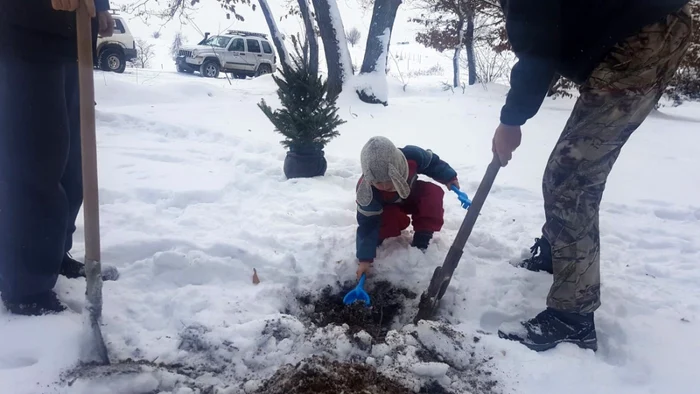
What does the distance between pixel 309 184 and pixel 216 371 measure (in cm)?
216

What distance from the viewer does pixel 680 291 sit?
8.11ft

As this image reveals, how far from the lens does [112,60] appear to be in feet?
45.4

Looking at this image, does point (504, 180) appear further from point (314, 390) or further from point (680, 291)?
point (314, 390)

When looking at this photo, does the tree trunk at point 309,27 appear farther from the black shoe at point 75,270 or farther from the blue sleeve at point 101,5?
the black shoe at point 75,270

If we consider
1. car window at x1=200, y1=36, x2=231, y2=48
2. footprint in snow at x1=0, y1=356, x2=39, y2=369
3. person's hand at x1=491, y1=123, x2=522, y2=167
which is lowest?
footprint in snow at x1=0, y1=356, x2=39, y2=369

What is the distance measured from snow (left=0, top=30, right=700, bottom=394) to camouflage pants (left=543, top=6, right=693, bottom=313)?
0.31 meters

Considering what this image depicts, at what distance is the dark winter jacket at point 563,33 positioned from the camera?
168 centimetres

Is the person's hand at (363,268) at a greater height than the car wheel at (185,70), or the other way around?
the person's hand at (363,268)

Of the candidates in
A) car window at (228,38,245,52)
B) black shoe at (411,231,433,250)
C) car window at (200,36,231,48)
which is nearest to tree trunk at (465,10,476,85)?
car window at (228,38,245,52)

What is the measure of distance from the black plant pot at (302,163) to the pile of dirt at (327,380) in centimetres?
234

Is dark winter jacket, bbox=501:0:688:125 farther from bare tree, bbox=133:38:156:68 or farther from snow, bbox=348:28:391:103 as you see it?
bare tree, bbox=133:38:156:68

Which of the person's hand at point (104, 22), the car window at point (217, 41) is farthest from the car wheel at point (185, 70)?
the person's hand at point (104, 22)

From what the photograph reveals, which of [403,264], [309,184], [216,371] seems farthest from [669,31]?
[309,184]

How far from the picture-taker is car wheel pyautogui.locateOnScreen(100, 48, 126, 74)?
13711mm
